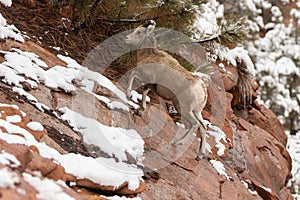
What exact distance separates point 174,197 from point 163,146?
68cm

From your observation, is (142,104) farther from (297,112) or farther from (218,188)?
(297,112)

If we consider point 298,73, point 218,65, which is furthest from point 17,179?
point 298,73

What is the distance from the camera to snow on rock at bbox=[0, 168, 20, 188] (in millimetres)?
2084

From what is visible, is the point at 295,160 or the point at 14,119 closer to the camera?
the point at 14,119

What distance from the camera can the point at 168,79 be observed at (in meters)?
4.24

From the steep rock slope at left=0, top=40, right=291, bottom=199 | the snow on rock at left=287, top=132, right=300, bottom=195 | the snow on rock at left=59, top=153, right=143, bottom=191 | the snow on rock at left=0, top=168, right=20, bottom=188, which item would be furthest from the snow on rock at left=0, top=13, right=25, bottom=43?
the snow on rock at left=287, top=132, right=300, bottom=195

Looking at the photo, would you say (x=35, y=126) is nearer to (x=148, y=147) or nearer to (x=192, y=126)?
(x=148, y=147)

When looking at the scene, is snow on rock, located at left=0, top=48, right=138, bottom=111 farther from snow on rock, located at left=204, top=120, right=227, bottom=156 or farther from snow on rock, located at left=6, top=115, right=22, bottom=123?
snow on rock, located at left=204, top=120, right=227, bottom=156

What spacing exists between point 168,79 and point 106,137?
0.82 m

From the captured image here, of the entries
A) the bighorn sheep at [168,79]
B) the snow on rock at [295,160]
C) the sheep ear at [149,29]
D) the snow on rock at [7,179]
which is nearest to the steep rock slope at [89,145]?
the snow on rock at [7,179]

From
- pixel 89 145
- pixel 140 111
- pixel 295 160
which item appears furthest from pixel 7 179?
pixel 295 160

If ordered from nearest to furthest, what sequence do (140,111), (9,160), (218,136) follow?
(9,160)
(140,111)
(218,136)

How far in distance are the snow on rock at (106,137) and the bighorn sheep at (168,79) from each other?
544 mm

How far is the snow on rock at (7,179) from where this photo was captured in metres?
2.08
